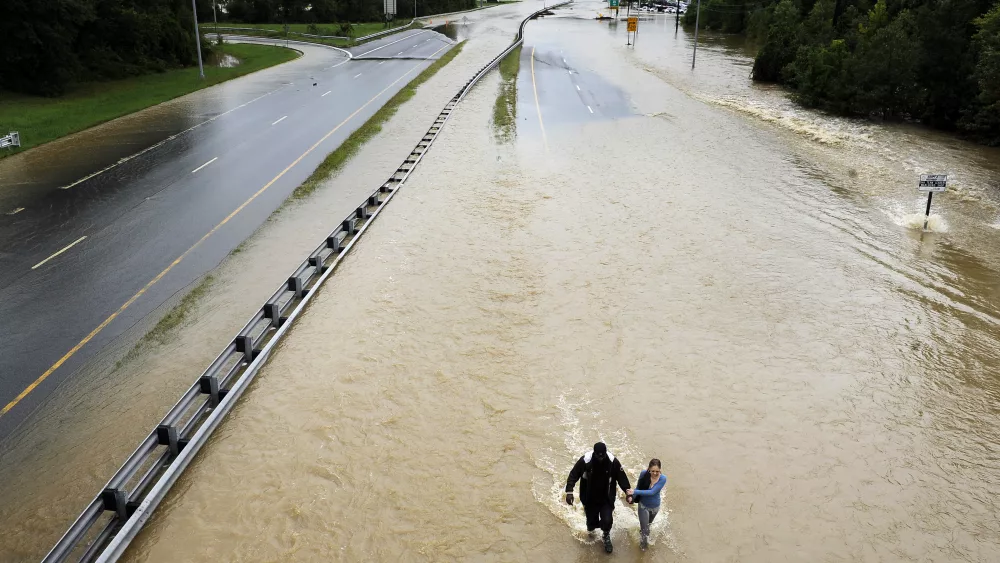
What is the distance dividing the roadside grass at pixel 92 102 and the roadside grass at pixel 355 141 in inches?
449

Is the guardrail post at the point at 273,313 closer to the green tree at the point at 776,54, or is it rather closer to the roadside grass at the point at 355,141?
the roadside grass at the point at 355,141

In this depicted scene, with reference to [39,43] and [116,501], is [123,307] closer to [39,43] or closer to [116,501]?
[116,501]

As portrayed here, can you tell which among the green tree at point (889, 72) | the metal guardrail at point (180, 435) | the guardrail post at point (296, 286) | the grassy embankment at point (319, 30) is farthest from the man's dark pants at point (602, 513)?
the grassy embankment at point (319, 30)

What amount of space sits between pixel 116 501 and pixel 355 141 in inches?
913

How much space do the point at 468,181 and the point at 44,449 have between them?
16.0 meters

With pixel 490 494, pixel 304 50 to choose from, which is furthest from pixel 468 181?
pixel 304 50

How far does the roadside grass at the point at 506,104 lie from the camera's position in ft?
106

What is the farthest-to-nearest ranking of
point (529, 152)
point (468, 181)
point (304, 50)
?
point (304, 50), point (529, 152), point (468, 181)

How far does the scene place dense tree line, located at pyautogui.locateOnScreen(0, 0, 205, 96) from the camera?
119ft

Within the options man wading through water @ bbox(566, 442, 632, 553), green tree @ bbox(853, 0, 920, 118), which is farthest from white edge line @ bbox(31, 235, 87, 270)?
green tree @ bbox(853, 0, 920, 118)

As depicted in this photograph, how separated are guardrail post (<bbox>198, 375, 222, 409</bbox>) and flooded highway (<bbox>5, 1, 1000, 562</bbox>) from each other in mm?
440

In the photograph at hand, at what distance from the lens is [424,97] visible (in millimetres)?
41562

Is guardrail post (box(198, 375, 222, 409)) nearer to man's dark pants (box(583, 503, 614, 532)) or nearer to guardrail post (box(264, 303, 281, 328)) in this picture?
guardrail post (box(264, 303, 281, 328))

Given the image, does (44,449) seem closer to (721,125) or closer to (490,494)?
(490,494)
